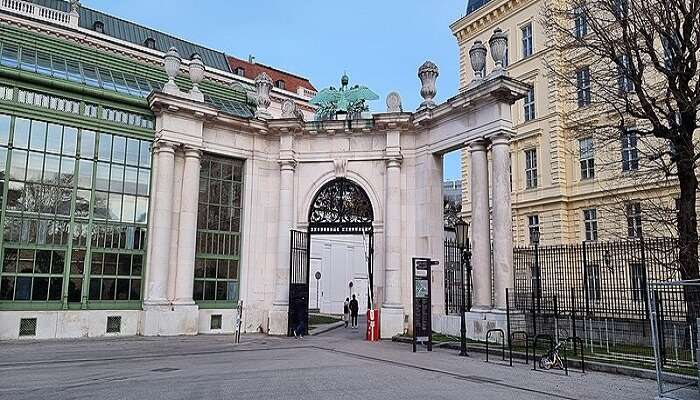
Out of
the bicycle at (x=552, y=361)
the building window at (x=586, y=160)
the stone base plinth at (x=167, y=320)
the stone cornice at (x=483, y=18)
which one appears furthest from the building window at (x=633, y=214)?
the stone cornice at (x=483, y=18)

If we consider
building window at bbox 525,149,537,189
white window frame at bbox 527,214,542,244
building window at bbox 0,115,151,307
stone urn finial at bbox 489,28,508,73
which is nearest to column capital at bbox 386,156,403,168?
stone urn finial at bbox 489,28,508,73

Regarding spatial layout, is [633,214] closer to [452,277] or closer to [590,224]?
[452,277]

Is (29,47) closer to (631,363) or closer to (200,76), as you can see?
(200,76)

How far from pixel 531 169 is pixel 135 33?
110 feet

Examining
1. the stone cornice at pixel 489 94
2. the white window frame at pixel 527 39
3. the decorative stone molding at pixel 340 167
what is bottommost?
the decorative stone molding at pixel 340 167

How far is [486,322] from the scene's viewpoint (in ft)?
53.6

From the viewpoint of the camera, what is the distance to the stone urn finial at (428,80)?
66.2 feet

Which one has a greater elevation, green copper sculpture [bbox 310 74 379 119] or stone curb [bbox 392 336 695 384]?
green copper sculpture [bbox 310 74 379 119]

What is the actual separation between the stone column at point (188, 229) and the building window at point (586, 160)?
72.5 ft

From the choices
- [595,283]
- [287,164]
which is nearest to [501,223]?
[595,283]

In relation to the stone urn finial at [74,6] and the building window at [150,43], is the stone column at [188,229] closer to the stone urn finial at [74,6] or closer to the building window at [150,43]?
the stone urn finial at [74,6]

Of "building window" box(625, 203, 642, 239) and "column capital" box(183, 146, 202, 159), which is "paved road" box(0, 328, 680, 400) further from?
"column capital" box(183, 146, 202, 159)

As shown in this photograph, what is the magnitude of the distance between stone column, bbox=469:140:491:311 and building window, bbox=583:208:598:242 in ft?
50.5

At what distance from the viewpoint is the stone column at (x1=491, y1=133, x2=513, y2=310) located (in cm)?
1642
